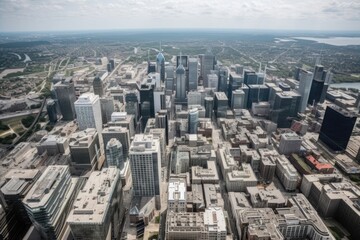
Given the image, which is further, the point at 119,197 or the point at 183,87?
the point at 183,87

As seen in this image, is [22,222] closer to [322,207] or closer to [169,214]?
[169,214]

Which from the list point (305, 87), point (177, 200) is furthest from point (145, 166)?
point (305, 87)

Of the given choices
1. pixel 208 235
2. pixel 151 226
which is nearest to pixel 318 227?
pixel 208 235

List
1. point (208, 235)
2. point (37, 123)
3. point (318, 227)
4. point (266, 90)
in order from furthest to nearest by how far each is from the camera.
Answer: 1. point (266, 90)
2. point (37, 123)
3. point (318, 227)
4. point (208, 235)

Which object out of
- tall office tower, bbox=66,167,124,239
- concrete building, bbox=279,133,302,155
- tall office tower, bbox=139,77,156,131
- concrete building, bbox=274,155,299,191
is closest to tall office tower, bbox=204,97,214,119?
tall office tower, bbox=139,77,156,131

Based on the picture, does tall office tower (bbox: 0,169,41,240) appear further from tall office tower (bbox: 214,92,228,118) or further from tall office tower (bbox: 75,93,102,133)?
tall office tower (bbox: 214,92,228,118)

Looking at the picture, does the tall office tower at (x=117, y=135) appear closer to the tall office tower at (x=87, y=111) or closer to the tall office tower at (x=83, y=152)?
the tall office tower at (x=83, y=152)

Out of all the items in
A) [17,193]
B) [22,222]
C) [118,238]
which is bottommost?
[118,238]

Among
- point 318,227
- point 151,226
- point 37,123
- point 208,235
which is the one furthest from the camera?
point 37,123
